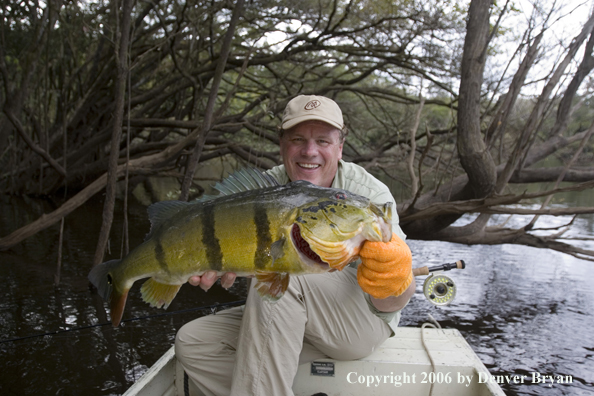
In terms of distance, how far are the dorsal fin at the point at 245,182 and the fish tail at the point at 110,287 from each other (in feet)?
2.28

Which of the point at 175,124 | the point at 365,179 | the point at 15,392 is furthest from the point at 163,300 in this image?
the point at 175,124

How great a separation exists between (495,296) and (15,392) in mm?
6200

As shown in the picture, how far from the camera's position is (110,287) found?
229cm

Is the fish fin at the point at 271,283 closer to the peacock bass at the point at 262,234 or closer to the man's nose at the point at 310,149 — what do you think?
the peacock bass at the point at 262,234

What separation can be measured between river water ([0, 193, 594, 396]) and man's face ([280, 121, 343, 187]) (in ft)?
4.09

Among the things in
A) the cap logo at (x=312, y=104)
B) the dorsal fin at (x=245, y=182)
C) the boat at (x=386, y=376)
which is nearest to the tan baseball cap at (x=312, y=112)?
the cap logo at (x=312, y=104)

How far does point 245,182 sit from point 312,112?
95cm

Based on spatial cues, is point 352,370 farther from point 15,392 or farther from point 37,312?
point 37,312

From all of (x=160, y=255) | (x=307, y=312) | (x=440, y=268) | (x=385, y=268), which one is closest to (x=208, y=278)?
Answer: (x=160, y=255)

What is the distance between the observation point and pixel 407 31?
28.9 ft

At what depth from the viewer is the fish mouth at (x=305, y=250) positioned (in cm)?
190

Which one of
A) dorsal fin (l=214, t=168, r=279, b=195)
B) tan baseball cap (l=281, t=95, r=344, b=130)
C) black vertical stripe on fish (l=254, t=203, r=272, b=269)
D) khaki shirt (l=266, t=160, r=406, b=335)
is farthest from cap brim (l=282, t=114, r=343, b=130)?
black vertical stripe on fish (l=254, t=203, r=272, b=269)

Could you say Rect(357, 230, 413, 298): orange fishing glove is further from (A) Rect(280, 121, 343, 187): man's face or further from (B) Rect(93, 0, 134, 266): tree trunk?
(B) Rect(93, 0, 134, 266): tree trunk

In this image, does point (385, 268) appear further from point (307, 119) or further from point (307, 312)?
point (307, 119)
